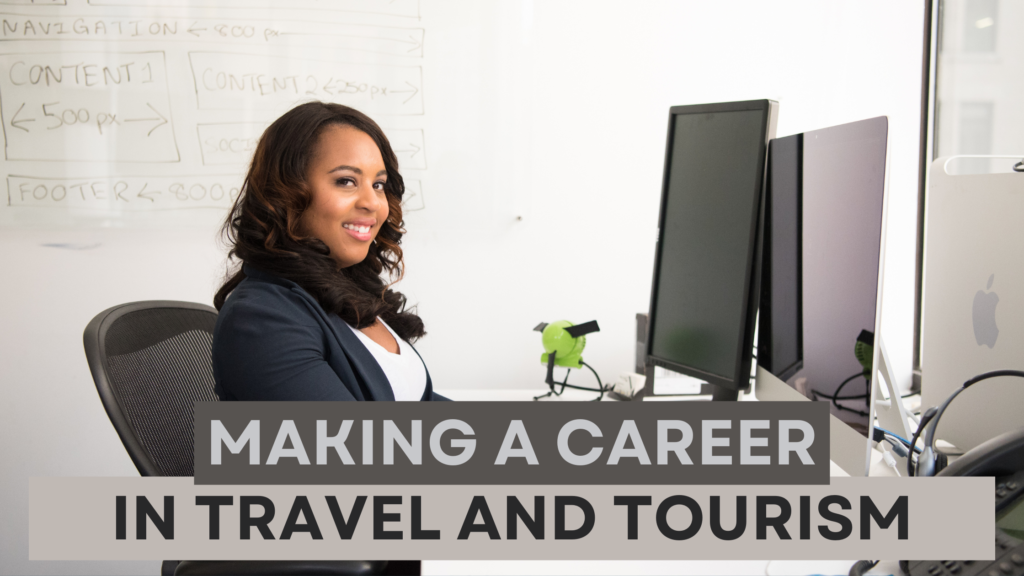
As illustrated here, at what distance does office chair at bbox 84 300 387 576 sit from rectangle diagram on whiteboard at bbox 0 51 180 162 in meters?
1.00

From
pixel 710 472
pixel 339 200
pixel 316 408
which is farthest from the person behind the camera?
pixel 339 200

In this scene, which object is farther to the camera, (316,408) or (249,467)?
(316,408)

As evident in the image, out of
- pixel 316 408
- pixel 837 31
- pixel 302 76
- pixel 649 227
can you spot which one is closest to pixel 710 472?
pixel 316 408

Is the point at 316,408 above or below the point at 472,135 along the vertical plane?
below

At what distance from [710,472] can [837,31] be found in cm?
190

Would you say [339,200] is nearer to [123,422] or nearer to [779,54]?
[123,422]

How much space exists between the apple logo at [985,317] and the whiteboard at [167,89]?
1566 millimetres

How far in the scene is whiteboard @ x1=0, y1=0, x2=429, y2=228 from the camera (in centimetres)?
197

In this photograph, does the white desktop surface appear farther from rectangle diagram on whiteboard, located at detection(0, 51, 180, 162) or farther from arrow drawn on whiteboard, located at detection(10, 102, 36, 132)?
arrow drawn on whiteboard, located at detection(10, 102, 36, 132)

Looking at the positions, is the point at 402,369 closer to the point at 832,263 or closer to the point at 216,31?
the point at 832,263

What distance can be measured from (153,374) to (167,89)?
1.25 meters

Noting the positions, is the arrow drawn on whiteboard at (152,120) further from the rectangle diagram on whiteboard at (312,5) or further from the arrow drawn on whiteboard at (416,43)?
the arrow drawn on whiteboard at (416,43)

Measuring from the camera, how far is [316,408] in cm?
96

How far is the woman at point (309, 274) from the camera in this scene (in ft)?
3.36
